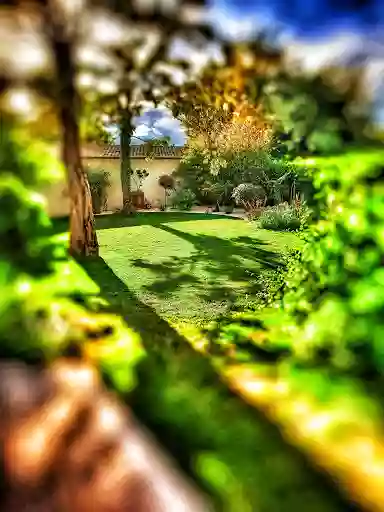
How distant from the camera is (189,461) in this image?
2215 millimetres

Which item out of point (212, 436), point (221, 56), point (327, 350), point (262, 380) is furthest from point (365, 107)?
point (212, 436)

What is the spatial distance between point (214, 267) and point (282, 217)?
0.67m

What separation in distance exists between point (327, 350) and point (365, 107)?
125cm

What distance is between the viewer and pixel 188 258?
4.17 metres

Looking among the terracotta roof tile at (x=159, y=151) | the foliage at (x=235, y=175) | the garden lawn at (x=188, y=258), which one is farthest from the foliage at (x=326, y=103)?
the garden lawn at (x=188, y=258)

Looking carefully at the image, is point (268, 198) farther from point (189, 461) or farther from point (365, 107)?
point (189, 461)

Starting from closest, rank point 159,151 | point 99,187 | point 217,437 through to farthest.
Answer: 1. point 217,437
2. point 99,187
3. point 159,151

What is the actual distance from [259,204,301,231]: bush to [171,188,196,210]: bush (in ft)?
1.87

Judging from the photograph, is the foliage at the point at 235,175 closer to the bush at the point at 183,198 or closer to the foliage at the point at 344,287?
the bush at the point at 183,198

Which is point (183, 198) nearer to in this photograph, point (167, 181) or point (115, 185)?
point (167, 181)

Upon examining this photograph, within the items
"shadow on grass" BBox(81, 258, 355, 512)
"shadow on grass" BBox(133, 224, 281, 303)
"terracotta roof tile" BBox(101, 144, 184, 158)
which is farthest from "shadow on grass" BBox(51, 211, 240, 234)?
"shadow on grass" BBox(81, 258, 355, 512)

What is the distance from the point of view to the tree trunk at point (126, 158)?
312 centimetres

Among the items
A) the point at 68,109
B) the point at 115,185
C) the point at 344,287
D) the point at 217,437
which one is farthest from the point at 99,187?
the point at 217,437

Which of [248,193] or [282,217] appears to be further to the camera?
[282,217]
